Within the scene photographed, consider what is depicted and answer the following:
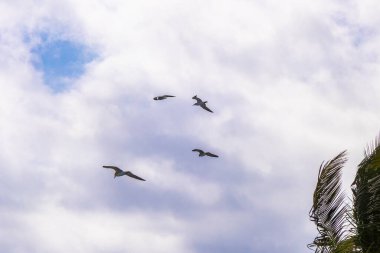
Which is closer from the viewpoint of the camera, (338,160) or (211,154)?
(338,160)

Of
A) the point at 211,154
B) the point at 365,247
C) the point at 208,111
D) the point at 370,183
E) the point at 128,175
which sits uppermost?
the point at 208,111

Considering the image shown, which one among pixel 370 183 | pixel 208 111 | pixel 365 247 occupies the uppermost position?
pixel 208 111

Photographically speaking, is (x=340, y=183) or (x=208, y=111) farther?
(x=208, y=111)

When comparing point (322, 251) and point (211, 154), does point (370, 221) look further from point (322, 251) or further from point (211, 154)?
point (211, 154)

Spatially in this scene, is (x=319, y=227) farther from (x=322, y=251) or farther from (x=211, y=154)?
(x=211, y=154)

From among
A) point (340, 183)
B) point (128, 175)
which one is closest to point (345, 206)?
point (340, 183)

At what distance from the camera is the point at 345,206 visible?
42.5 feet

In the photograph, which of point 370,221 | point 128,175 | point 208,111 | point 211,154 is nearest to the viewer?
point 370,221

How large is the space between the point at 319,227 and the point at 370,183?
1.37 metres

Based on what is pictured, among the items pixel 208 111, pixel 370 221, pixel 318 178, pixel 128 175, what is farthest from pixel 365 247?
pixel 208 111

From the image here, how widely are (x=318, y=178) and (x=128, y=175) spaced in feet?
24.2

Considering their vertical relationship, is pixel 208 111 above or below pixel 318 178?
above

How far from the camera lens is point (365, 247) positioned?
12703mm

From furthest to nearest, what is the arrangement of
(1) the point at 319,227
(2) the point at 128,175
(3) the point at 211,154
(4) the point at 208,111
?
(4) the point at 208,111, (3) the point at 211,154, (2) the point at 128,175, (1) the point at 319,227
